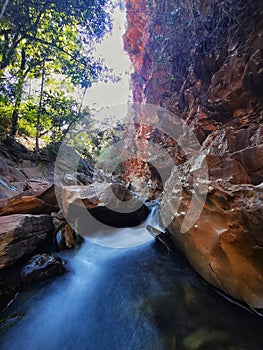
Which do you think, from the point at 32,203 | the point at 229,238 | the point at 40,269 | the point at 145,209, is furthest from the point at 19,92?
the point at 229,238

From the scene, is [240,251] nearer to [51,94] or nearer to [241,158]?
[241,158]

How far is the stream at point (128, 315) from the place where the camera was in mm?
1981

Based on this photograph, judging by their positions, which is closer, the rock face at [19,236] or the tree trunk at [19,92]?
the rock face at [19,236]

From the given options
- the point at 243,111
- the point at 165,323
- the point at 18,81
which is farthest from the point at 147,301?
the point at 18,81

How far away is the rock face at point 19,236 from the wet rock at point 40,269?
19 cm

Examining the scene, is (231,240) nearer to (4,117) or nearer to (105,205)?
(105,205)

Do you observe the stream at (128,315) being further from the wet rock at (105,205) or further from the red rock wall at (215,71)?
the red rock wall at (215,71)

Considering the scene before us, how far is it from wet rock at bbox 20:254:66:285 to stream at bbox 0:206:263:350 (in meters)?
0.12

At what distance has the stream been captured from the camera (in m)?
1.98

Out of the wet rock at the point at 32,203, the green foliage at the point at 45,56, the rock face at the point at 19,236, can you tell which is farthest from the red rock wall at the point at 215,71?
the wet rock at the point at 32,203

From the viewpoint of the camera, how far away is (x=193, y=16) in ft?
19.9

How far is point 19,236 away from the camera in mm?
2910

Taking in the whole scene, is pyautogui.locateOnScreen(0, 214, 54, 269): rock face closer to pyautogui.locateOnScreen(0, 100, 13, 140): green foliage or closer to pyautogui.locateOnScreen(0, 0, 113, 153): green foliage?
pyautogui.locateOnScreen(0, 0, 113, 153): green foliage

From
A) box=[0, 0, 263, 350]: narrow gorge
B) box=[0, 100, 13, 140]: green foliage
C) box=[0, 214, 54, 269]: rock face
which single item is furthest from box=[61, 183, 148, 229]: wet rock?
box=[0, 100, 13, 140]: green foliage
